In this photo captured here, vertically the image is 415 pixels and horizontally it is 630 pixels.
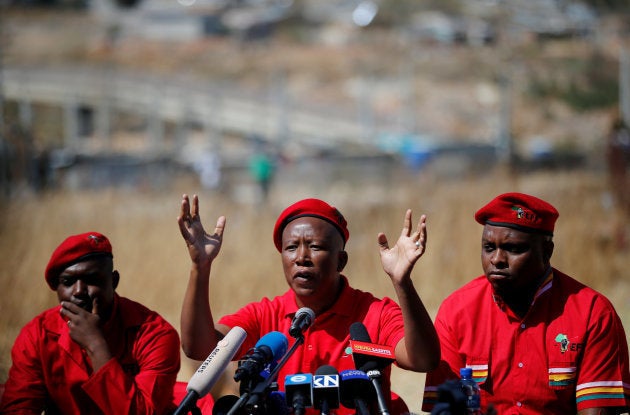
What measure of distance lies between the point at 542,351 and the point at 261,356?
1571 mm

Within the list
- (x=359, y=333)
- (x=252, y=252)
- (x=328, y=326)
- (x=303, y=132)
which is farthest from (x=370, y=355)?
(x=303, y=132)

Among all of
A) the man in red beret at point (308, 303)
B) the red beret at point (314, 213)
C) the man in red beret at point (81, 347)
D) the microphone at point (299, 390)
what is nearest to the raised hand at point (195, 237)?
the man in red beret at point (308, 303)

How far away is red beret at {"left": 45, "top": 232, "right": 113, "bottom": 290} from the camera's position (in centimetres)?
496

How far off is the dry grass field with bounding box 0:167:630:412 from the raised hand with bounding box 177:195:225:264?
11.1 ft

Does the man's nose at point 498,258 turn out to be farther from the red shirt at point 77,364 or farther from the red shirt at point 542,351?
the red shirt at point 77,364

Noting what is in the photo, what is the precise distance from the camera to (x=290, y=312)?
512 cm

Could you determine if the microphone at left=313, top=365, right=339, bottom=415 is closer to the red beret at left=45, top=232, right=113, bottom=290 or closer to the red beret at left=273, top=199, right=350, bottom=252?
the red beret at left=273, top=199, right=350, bottom=252

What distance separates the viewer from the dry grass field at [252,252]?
10.0 metres

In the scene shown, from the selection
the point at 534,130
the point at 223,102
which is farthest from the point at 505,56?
the point at 223,102

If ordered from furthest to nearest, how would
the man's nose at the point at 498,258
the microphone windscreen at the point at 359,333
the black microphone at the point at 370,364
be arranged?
the man's nose at the point at 498,258 → the microphone windscreen at the point at 359,333 → the black microphone at the point at 370,364

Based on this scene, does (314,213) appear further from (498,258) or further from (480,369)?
(480,369)

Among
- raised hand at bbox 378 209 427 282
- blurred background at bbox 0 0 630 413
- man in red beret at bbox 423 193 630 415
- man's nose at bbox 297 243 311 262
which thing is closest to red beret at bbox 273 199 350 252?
man's nose at bbox 297 243 311 262

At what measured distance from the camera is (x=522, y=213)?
193 inches

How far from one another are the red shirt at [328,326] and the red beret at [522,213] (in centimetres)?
64
